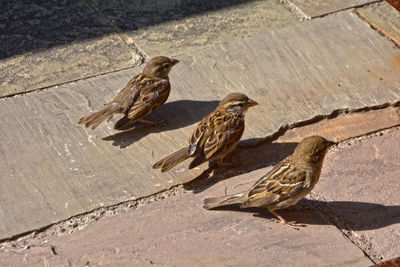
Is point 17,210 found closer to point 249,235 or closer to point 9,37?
point 249,235

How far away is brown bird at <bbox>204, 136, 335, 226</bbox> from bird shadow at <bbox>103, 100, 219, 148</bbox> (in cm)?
107

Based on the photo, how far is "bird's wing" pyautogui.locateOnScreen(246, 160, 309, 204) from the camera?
14.1 feet

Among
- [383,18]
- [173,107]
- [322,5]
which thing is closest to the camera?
[173,107]

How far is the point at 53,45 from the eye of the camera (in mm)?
6301

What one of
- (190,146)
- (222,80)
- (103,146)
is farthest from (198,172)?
(222,80)

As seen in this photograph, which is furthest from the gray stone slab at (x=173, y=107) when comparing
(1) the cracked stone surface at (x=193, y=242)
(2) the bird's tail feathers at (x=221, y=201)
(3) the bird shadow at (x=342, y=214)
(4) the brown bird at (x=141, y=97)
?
(3) the bird shadow at (x=342, y=214)

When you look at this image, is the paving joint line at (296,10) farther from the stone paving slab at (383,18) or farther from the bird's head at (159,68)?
the bird's head at (159,68)

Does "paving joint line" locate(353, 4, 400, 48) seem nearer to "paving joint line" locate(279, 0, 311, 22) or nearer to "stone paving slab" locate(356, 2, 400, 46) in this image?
"stone paving slab" locate(356, 2, 400, 46)

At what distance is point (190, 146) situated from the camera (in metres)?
4.81

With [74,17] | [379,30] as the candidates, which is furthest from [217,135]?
[74,17]

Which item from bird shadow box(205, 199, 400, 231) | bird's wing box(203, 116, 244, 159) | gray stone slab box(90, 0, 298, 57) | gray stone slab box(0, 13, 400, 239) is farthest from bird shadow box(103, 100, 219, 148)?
bird shadow box(205, 199, 400, 231)

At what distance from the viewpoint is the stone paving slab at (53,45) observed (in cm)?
589

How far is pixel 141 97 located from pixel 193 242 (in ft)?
5.33

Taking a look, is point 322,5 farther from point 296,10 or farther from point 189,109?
point 189,109
